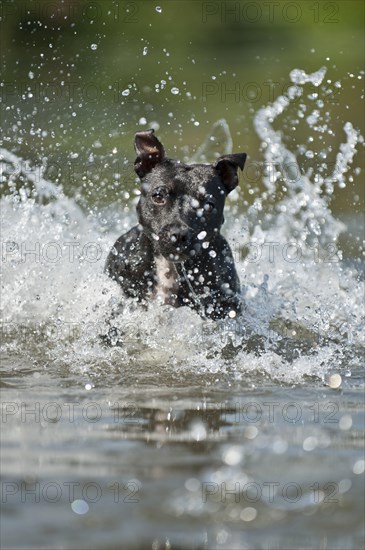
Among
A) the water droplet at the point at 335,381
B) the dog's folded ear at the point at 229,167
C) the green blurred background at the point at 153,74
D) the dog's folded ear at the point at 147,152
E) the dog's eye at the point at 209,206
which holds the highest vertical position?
the green blurred background at the point at 153,74

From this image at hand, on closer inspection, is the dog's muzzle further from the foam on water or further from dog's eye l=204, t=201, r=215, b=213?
the foam on water

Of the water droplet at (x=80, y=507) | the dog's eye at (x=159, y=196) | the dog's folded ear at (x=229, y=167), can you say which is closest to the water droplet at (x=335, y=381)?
the dog's eye at (x=159, y=196)

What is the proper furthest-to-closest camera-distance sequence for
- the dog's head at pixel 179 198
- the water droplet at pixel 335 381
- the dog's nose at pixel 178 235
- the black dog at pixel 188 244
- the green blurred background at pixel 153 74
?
the green blurred background at pixel 153 74 → the black dog at pixel 188 244 → the dog's head at pixel 179 198 → the dog's nose at pixel 178 235 → the water droplet at pixel 335 381

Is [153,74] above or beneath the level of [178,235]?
above

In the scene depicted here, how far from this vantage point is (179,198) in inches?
272

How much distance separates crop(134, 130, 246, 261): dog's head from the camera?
6.71m

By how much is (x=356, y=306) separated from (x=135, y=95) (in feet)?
26.1

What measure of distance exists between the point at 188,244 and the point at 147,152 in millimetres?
822

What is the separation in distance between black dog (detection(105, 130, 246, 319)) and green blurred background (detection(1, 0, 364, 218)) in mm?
4026

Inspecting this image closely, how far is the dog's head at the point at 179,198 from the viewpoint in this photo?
6715 millimetres

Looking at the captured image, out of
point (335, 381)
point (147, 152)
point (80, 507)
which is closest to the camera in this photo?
point (80, 507)

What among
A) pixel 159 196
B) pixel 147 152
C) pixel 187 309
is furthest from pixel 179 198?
pixel 187 309

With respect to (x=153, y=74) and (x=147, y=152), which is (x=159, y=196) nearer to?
(x=147, y=152)

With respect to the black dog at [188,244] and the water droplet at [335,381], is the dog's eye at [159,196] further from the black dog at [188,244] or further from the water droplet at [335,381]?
the water droplet at [335,381]
